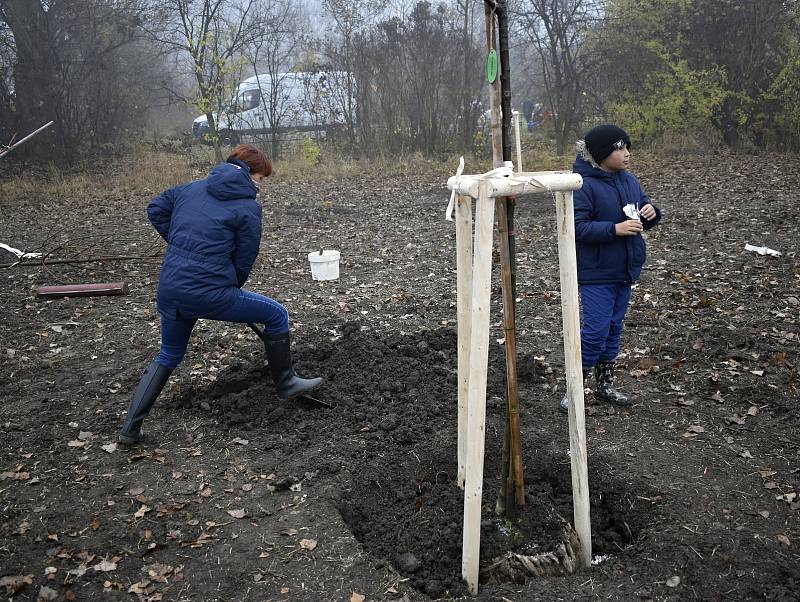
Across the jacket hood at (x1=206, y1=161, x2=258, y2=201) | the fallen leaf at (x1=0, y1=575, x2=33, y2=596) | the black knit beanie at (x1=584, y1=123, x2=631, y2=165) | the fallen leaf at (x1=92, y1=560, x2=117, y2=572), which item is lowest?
the fallen leaf at (x1=92, y1=560, x2=117, y2=572)

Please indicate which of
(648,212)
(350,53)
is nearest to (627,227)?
(648,212)

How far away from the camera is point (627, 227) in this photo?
401 cm

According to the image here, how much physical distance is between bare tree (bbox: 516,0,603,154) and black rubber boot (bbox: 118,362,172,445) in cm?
1304

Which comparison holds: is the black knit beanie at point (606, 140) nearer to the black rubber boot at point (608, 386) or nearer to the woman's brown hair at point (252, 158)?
the black rubber boot at point (608, 386)

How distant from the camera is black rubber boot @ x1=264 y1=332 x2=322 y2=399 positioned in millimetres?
4546

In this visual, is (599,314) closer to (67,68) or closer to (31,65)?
(31,65)

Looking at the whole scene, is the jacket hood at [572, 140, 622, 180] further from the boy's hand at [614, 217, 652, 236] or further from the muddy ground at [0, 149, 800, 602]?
the muddy ground at [0, 149, 800, 602]

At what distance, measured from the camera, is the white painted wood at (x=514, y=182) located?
99.4 inches

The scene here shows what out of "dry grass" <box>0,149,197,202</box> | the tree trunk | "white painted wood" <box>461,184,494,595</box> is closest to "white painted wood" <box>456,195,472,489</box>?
"white painted wood" <box>461,184,494,595</box>

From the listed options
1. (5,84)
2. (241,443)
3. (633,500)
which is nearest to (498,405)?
(633,500)

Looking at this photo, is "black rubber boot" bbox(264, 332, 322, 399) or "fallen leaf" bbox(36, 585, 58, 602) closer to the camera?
"fallen leaf" bbox(36, 585, 58, 602)

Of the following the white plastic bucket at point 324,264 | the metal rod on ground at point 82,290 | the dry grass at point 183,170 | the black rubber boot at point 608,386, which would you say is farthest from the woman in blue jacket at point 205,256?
the dry grass at point 183,170

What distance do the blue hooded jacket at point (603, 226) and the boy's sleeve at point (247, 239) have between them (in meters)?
1.88

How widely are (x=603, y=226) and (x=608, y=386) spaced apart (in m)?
1.16
